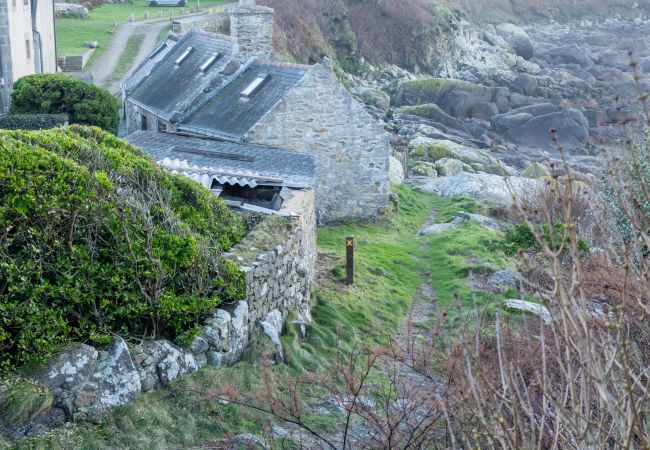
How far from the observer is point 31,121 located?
2402cm

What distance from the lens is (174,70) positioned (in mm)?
30094

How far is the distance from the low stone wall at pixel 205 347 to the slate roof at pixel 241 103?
25.4 ft

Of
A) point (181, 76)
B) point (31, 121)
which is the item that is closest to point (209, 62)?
point (181, 76)

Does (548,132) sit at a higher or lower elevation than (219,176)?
lower

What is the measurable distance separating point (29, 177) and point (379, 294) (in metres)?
9.39

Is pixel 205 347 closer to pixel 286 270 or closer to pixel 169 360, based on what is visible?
pixel 169 360

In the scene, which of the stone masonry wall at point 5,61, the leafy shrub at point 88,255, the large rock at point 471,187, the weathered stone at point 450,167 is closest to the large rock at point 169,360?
the leafy shrub at point 88,255

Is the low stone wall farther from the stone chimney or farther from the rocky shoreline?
the rocky shoreline

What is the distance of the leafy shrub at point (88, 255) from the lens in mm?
9328

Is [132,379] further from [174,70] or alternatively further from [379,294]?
[174,70]

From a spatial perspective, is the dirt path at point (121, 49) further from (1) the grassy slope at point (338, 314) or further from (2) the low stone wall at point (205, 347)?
(2) the low stone wall at point (205, 347)

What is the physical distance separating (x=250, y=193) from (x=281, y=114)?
6161 mm

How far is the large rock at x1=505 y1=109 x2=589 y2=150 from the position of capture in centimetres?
4491

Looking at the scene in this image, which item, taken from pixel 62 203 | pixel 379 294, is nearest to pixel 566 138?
pixel 379 294
